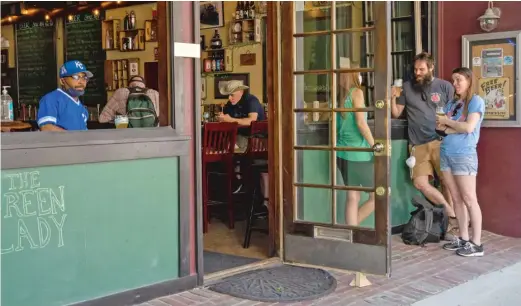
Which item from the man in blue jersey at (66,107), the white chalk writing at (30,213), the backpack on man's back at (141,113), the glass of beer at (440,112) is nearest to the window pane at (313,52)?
the backpack on man's back at (141,113)

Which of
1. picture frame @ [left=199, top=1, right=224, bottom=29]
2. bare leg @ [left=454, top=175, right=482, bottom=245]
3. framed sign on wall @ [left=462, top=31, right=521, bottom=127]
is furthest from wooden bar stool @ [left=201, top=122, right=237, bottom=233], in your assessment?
picture frame @ [left=199, top=1, right=224, bottom=29]

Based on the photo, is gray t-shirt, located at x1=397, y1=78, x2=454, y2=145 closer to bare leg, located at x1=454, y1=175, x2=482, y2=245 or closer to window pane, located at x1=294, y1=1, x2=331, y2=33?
bare leg, located at x1=454, y1=175, x2=482, y2=245

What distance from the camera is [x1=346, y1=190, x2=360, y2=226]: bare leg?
490 centimetres

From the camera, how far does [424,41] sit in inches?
276

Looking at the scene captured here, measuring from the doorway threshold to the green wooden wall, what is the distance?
44 cm

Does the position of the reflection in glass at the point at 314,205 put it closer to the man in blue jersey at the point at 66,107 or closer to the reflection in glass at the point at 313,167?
the reflection in glass at the point at 313,167

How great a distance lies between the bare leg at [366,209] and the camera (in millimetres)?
4801

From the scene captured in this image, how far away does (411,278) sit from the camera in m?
5.06

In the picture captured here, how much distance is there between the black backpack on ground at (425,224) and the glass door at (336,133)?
145cm

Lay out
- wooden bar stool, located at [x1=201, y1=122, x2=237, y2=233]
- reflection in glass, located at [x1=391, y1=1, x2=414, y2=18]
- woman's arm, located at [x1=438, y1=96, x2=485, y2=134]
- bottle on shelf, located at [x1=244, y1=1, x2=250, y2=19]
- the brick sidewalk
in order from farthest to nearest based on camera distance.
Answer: bottle on shelf, located at [x1=244, y1=1, x2=250, y2=19]
reflection in glass, located at [x1=391, y1=1, x2=414, y2=18]
wooden bar stool, located at [x1=201, y1=122, x2=237, y2=233]
woman's arm, located at [x1=438, y1=96, x2=485, y2=134]
the brick sidewalk

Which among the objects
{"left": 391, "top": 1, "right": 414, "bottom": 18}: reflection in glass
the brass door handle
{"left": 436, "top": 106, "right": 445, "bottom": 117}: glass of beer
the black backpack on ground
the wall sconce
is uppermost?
{"left": 391, "top": 1, "right": 414, "bottom": 18}: reflection in glass

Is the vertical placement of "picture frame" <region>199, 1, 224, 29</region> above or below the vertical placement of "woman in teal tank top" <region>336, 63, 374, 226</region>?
above

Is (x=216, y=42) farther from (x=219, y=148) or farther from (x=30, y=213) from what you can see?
(x=30, y=213)

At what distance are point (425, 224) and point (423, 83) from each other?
132 centimetres
